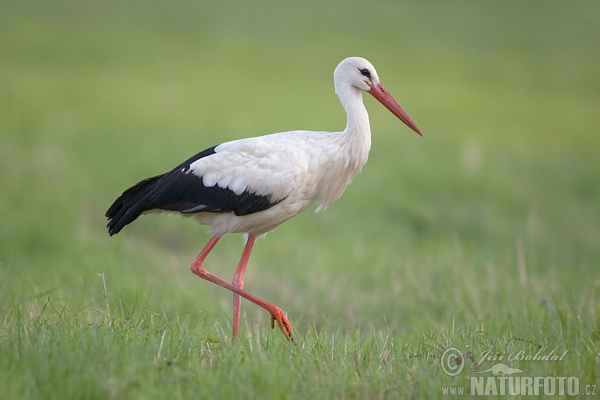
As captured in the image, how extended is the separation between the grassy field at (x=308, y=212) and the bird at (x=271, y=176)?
800 mm

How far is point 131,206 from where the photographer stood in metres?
5.13

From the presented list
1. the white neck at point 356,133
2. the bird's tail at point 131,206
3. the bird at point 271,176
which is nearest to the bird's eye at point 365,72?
the bird at point 271,176

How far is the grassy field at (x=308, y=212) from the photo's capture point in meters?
3.82

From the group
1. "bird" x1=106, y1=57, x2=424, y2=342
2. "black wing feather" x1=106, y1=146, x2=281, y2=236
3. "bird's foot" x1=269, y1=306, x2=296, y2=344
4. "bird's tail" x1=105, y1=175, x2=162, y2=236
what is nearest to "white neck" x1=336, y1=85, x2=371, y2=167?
"bird" x1=106, y1=57, x2=424, y2=342

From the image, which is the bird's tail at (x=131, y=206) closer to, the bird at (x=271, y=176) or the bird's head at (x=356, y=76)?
the bird at (x=271, y=176)

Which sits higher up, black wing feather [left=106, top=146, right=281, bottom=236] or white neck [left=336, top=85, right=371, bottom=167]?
white neck [left=336, top=85, right=371, bottom=167]

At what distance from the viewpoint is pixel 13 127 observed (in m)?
11.8

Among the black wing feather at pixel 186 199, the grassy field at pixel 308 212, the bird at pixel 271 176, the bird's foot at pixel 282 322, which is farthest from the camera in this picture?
Answer: the black wing feather at pixel 186 199

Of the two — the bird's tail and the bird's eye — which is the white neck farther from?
the bird's tail

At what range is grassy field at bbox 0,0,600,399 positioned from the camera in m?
3.82

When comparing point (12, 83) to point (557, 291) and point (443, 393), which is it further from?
point (443, 393)

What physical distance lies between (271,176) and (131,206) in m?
1.10

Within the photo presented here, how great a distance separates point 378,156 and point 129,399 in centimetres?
941

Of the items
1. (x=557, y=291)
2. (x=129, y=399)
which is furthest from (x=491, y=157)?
(x=129, y=399)
